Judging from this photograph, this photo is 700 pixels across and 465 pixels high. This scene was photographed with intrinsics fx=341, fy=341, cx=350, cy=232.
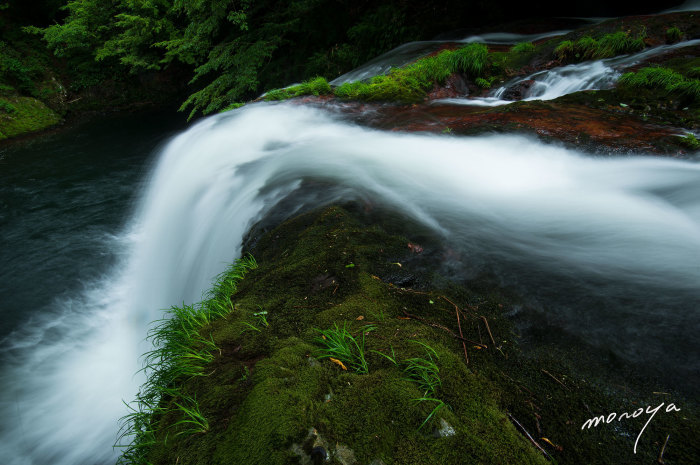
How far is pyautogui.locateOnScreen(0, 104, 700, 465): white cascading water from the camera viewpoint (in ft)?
9.61

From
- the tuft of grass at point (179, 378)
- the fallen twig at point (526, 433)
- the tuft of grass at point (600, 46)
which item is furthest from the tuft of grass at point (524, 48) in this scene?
the fallen twig at point (526, 433)

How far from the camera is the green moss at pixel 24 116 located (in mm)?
14134

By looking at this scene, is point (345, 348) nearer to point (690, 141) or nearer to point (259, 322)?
point (259, 322)

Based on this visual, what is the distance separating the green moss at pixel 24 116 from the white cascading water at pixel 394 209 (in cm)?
1294

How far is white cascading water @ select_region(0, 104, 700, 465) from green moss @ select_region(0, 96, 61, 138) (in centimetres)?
1294

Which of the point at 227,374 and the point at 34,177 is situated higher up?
the point at 34,177

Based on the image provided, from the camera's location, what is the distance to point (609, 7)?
1158cm

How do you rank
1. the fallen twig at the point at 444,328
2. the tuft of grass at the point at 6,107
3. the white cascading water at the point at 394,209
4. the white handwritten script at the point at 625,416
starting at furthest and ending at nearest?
the tuft of grass at the point at 6,107 → the white cascading water at the point at 394,209 → the fallen twig at the point at 444,328 → the white handwritten script at the point at 625,416

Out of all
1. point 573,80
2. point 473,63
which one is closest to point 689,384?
point 573,80

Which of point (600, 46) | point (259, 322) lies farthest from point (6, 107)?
point (600, 46)

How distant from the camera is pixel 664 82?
572cm

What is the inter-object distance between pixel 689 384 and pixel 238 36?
15.0 metres

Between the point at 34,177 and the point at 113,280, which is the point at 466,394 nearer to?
the point at 113,280

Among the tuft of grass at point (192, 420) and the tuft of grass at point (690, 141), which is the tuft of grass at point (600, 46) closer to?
the tuft of grass at point (690, 141)
